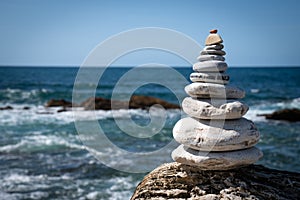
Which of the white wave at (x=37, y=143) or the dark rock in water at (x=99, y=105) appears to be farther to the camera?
the dark rock in water at (x=99, y=105)

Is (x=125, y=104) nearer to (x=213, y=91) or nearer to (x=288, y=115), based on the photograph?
(x=288, y=115)

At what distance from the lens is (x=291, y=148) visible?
13.8 metres

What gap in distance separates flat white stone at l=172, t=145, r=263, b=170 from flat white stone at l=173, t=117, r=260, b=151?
59 mm

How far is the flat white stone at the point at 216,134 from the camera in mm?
3566

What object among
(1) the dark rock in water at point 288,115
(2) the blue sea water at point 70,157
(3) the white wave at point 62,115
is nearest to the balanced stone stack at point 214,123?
(2) the blue sea water at point 70,157

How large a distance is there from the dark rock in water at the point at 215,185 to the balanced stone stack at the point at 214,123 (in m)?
0.12

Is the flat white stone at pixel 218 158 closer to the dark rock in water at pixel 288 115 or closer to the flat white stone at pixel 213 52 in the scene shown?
the flat white stone at pixel 213 52

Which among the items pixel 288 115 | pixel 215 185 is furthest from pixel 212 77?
pixel 288 115

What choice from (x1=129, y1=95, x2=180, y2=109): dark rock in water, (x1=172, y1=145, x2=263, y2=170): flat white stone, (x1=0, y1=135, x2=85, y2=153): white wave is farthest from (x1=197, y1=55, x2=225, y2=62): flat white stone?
(x1=129, y1=95, x2=180, y2=109): dark rock in water

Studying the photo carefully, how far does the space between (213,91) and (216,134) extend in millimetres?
425

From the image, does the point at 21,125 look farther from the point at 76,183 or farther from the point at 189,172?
the point at 189,172

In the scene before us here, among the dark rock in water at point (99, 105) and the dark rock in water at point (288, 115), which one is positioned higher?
the dark rock in water at point (288, 115)

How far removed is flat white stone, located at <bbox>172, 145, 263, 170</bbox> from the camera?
3.61 metres

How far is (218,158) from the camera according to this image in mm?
3596
